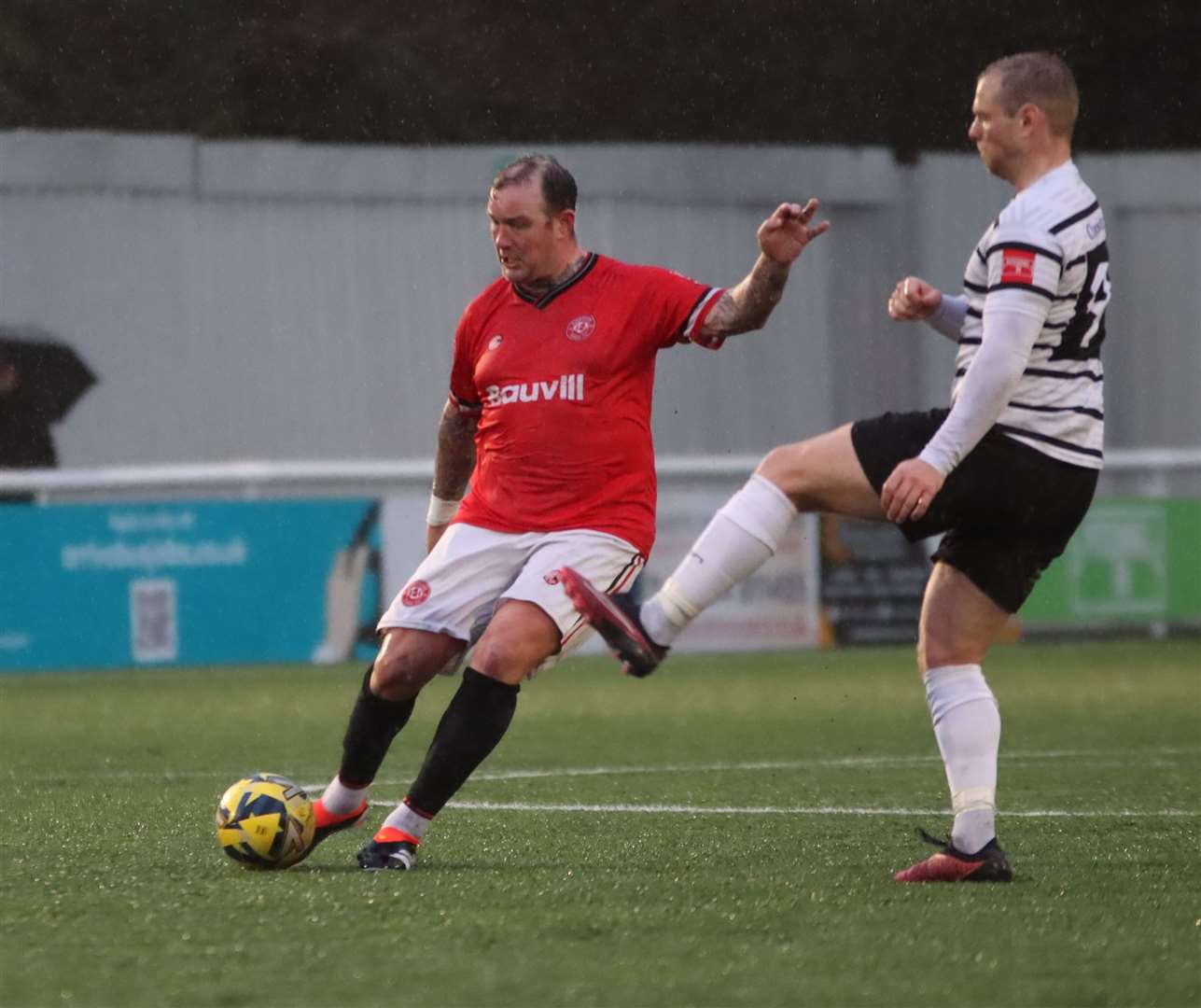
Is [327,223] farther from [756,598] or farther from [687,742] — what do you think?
[687,742]

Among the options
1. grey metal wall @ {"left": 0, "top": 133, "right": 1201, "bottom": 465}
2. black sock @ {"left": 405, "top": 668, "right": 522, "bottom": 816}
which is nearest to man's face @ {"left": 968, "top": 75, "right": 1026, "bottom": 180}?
black sock @ {"left": 405, "top": 668, "right": 522, "bottom": 816}

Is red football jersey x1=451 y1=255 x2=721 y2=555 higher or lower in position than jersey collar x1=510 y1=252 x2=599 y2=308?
lower

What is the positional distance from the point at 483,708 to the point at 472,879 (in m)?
0.43

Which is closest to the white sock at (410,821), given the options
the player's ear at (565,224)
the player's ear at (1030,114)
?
the player's ear at (565,224)

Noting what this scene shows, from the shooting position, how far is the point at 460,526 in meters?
5.79

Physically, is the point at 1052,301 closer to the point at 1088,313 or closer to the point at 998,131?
the point at 1088,313

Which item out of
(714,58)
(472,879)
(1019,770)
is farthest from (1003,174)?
(714,58)

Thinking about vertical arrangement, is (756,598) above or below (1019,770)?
below

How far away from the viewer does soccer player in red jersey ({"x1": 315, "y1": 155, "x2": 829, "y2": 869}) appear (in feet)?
18.0

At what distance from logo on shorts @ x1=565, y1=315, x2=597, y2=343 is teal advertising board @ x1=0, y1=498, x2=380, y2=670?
33.9 feet

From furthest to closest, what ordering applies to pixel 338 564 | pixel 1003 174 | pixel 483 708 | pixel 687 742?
pixel 338 564 < pixel 687 742 < pixel 483 708 < pixel 1003 174

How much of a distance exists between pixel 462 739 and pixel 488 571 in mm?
446

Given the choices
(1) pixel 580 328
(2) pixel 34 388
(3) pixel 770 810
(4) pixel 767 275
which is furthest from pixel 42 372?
(4) pixel 767 275

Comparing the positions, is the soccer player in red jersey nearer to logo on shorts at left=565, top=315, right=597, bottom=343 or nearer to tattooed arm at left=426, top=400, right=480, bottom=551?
logo on shorts at left=565, top=315, right=597, bottom=343
